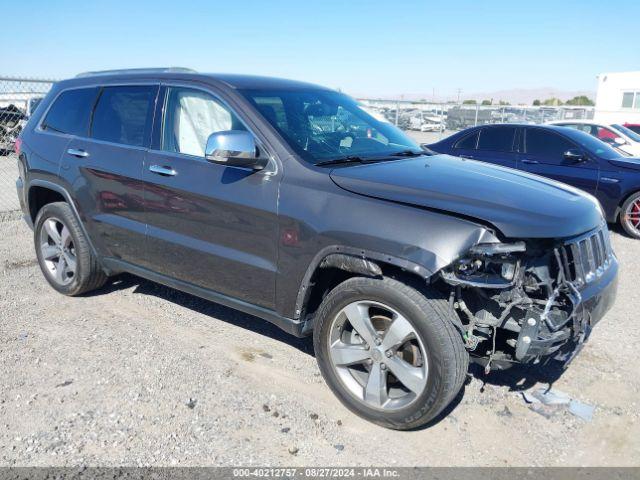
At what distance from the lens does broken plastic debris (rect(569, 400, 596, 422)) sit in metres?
3.48

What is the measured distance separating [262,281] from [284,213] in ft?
1.59

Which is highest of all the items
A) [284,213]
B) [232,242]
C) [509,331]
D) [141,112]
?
[141,112]

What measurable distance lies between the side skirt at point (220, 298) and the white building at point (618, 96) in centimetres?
2744

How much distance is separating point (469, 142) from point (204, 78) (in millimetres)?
6094

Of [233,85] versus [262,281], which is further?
[233,85]

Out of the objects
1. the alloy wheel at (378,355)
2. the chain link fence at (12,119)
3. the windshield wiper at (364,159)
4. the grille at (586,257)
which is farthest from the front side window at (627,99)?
the alloy wheel at (378,355)

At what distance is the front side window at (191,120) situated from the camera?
12.8 ft

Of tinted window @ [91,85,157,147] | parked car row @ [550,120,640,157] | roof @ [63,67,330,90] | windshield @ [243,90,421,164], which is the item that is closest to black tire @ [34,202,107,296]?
tinted window @ [91,85,157,147]

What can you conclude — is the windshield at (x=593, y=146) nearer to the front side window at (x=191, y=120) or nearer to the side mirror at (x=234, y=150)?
the front side window at (x=191, y=120)

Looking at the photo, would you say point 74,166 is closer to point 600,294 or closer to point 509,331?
point 509,331

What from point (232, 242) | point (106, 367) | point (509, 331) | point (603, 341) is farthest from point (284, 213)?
point (603, 341)

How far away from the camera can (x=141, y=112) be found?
4332 mm

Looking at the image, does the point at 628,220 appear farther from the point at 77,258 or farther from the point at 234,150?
the point at 77,258

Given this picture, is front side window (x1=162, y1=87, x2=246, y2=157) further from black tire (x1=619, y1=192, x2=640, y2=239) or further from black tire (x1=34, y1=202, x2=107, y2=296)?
black tire (x1=619, y1=192, x2=640, y2=239)
